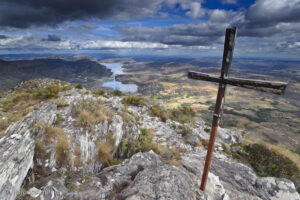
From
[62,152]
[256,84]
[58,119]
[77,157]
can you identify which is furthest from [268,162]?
[58,119]

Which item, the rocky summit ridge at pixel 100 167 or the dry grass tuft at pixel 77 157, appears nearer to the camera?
the rocky summit ridge at pixel 100 167

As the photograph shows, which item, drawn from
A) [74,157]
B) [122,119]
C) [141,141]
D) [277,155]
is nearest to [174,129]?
[141,141]

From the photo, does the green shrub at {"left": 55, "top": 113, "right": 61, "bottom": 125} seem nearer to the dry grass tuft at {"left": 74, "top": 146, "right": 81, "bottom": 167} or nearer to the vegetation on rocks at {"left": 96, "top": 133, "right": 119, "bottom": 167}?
the dry grass tuft at {"left": 74, "top": 146, "right": 81, "bottom": 167}

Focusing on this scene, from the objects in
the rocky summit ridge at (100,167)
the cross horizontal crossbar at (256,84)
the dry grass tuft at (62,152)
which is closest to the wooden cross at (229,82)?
the cross horizontal crossbar at (256,84)

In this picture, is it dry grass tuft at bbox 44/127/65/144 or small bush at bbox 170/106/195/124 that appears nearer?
dry grass tuft at bbox 44/127/65/144

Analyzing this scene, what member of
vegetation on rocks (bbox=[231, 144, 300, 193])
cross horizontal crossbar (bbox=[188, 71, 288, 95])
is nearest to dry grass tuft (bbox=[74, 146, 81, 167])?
cross horizontal crossbar (bbox=[188, 71, 288, 95])

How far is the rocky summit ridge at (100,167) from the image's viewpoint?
512 centimetres

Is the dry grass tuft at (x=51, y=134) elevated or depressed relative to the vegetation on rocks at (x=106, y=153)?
elevated

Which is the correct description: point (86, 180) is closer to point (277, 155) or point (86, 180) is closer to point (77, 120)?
point (77, 120)

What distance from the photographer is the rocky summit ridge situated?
5.12m

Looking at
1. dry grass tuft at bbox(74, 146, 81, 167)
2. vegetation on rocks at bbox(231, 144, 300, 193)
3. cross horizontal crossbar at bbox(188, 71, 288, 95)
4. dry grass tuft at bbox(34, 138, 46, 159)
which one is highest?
cross horizontal crossbar at bbox(188, 71, 288, 95)

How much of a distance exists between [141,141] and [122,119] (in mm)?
2141

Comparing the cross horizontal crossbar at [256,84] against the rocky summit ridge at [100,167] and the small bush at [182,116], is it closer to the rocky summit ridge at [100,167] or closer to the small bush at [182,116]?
the rocky summit ridge at [100,167]

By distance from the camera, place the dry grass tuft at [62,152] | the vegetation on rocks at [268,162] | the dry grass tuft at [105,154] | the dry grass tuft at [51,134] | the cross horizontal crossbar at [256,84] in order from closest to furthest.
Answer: the cross horizontal crossbar at [256,84], the dry grass tuft at [62,152], the dry grass tuft at [51,134], the dry grass tuft at [105,154], the vegetation on rocks at [268,162]
